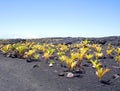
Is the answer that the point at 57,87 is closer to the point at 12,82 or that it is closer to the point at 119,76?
the point at 12,82

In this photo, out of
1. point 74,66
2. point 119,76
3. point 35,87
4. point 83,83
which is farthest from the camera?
point 74,66

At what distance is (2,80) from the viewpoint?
8180mm

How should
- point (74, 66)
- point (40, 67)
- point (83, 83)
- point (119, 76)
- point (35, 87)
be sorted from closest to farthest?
point (35, 87), point (83, 83), point (119, 76), point (74, 66), point (40, 67)

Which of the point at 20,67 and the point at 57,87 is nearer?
the point at 57,87

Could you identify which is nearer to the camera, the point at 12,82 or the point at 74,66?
the point at 12,82

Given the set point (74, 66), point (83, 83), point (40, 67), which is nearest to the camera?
point (83, 83)

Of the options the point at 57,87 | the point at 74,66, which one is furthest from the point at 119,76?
the point at 57,87

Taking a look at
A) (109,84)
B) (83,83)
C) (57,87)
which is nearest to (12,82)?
(57,87)

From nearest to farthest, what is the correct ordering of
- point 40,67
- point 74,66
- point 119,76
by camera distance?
1. point 119,76
2. point 74,66
3. point 40,67

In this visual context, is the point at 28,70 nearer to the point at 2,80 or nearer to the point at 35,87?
the point at 2,80

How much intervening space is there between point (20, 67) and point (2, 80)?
2263 millimetres

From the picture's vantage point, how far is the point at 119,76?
28.2 feet

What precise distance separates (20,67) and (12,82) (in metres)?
2.46

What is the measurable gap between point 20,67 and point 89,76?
3029 mm
